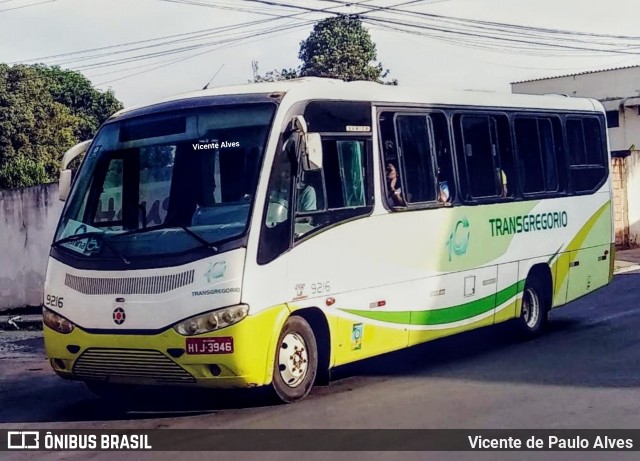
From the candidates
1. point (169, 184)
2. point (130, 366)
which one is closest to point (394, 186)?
point (169, 184)

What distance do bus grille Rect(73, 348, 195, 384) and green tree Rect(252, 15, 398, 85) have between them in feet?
135

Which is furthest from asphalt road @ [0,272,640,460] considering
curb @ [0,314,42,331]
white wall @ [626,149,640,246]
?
white wall @ [626,149,640,246]

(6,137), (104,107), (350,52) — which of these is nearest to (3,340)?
(6,137)

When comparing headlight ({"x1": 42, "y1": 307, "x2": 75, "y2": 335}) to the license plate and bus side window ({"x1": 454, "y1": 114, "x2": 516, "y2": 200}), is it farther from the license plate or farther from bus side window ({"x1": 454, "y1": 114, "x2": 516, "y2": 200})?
bus side window ({"x1": 454, "y1": 114, "x2": 516, "y2": 200})

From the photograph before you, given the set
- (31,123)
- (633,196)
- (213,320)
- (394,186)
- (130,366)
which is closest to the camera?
(213,320)

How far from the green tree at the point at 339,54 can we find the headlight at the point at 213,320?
41668 mm

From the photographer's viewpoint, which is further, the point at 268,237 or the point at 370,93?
the point at 370,93

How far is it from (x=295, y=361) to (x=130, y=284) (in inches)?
62.9

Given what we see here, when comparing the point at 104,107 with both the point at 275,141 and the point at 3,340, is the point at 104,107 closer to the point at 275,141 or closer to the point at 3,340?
the point at 3,340

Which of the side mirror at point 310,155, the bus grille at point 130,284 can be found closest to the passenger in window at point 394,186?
the side mirror at point 310,155

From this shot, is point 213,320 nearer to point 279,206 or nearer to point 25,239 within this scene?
point 279,206

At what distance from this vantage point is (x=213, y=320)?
838cm

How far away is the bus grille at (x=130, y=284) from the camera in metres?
8.51

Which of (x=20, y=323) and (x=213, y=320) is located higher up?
(x=213, y=320)
